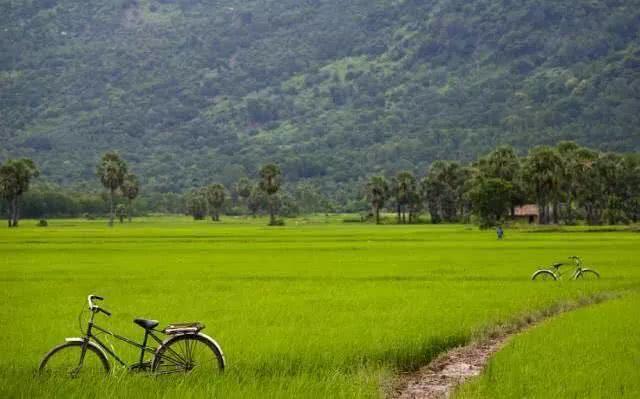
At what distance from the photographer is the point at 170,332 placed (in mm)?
12820

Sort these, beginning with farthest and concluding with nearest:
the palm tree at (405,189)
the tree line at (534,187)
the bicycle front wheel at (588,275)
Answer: the palm tree at (405,189)
the tree line at (534,187)
the bicycle front wheel at (588,275)

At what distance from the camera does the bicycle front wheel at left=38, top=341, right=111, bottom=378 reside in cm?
1281

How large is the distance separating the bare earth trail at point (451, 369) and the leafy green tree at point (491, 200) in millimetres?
101349

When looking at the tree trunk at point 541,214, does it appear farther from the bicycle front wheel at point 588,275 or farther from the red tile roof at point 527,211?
the bicycle front wheel at point 588,275

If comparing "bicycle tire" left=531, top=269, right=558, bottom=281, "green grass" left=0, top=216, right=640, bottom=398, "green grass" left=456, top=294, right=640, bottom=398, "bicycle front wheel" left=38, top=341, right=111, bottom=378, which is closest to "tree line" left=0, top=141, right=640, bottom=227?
"green grass" left=0, top=216, right=640, bottom=398

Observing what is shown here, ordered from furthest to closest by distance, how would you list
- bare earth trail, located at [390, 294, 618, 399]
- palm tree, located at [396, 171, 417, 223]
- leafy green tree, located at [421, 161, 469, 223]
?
palm tree, located at [396, 171, 417, 223]
leafy green tree, located at [421, 161, 469, 223]
bare earth trail, located at [390, 294, 618, 399]

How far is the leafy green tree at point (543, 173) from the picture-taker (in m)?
125

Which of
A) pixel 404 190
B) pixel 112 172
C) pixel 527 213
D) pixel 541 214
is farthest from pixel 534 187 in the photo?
pixel 112 172

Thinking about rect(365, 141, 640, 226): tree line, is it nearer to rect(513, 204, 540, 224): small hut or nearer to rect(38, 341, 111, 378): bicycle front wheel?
rect(513, 204, 540, 224): small hut

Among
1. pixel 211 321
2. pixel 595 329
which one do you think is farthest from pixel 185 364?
pixel 595 329

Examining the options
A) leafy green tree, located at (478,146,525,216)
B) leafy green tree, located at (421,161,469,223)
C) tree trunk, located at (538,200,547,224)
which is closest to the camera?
tree trunk, located at (538,200,547,224)

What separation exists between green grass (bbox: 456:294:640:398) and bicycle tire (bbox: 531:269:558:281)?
39.8 ft

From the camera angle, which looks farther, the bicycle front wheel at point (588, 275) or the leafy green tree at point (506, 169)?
the leafy green tree at point (506, 169)

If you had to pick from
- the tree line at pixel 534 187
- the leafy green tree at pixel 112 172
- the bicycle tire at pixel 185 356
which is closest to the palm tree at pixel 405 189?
the tree line at pixel 534 187
